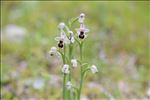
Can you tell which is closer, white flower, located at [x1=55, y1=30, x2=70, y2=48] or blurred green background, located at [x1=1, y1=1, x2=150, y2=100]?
white flower, located at [x1=55, y1=30, x2=70, y2=48]

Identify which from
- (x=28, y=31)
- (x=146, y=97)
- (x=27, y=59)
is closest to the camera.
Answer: (x=146, y=97)

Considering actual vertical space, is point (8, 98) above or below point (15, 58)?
below

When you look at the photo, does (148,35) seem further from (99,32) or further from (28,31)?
(28,31)

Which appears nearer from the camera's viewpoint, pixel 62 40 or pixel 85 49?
pixel 62 40

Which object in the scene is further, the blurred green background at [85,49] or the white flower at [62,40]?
the blurred green background at [85,49]

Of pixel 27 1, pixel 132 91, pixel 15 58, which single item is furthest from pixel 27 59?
pixel 27 1

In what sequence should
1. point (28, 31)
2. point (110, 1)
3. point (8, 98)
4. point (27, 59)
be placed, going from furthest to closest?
point (110, 1) → point (28, 31) → point (27, 59) → point (8, 98)

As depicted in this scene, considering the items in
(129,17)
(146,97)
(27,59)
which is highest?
(129,17)

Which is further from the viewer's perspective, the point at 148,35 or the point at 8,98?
the point at 148,35
